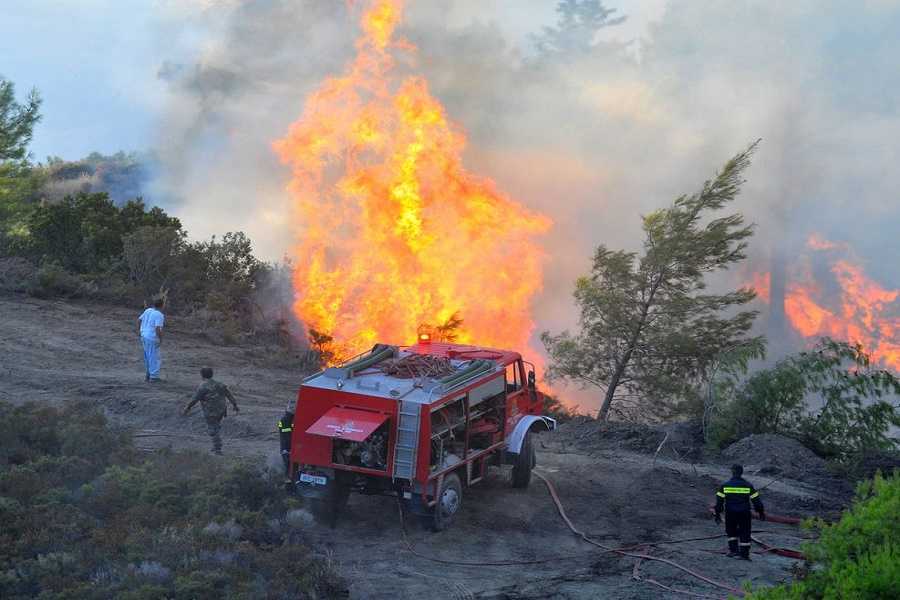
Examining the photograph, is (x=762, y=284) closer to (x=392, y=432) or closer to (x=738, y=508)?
(x=738, y=508)

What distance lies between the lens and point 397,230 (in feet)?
83.5

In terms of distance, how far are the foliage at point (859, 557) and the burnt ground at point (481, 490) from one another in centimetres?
148

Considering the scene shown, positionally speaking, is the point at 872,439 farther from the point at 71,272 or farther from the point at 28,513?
the point at 71,272

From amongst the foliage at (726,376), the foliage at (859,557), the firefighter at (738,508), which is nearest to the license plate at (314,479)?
the firefighter at (738,508)

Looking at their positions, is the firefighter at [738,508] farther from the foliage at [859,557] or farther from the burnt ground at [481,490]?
the foliage at [859,557]

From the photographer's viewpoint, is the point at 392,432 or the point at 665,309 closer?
the point at 392,432

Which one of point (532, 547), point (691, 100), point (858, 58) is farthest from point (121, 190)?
point (532, 547)

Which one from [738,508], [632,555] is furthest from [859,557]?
[632,555]

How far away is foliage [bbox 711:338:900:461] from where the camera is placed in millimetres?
16828

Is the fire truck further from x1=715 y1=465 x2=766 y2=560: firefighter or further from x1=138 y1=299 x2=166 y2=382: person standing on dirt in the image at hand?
x1=138 y1=299 x2=166 y2=382: person standing on dirt

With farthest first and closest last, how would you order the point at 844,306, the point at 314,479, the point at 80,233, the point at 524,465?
1. the point at 844,306
2. the point at 80,233
3. the point at 524,465
4. the point at 314,479

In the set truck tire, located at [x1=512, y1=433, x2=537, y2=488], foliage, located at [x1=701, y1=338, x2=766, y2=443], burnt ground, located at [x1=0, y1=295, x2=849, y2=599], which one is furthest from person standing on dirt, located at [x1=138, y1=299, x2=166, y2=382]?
foliage, located at [x1=701, y1=338, x2=766, y2=443]

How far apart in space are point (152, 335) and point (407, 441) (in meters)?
8.29

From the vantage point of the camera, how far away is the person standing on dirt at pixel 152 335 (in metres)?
17.5
